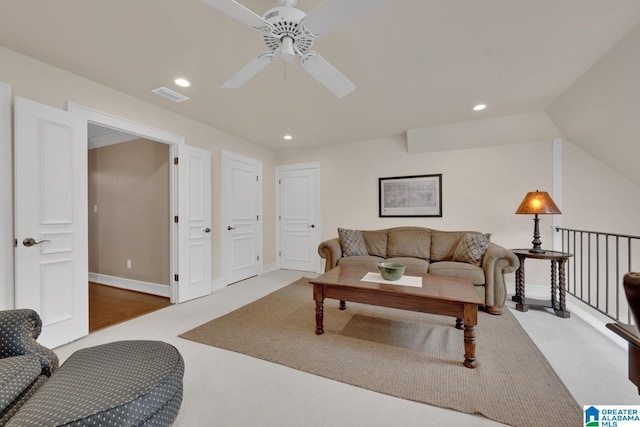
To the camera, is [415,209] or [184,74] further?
[415,209]

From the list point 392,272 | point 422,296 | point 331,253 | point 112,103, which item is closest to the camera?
point 422,296

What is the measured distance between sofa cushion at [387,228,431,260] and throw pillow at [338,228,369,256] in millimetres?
412

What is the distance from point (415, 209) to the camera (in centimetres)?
409

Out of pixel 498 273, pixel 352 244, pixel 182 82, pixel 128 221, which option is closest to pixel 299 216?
pixel 352 244

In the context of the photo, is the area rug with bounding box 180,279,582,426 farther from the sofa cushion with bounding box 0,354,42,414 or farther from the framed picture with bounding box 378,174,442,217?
the framed picture with bounding box 378,174,442,217

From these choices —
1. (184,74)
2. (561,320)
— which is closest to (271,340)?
(184,74)

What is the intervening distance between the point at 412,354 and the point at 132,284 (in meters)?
3.98

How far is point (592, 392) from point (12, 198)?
4218mm

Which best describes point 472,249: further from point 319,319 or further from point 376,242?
point 319,319

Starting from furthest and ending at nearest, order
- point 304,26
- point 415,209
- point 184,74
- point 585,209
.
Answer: point 415,209, point 585,209, point 184,74, point 304,26

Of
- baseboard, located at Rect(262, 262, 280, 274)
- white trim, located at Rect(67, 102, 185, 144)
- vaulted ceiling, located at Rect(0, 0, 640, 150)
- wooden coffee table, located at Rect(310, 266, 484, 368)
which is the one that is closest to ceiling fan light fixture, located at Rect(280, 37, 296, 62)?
vaulted ceiling, located at Rect(0, 0, 640, 150)

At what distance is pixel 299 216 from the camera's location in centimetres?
497

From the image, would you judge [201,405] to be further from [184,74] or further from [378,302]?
[184,74]

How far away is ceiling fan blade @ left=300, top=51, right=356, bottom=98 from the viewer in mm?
1583
